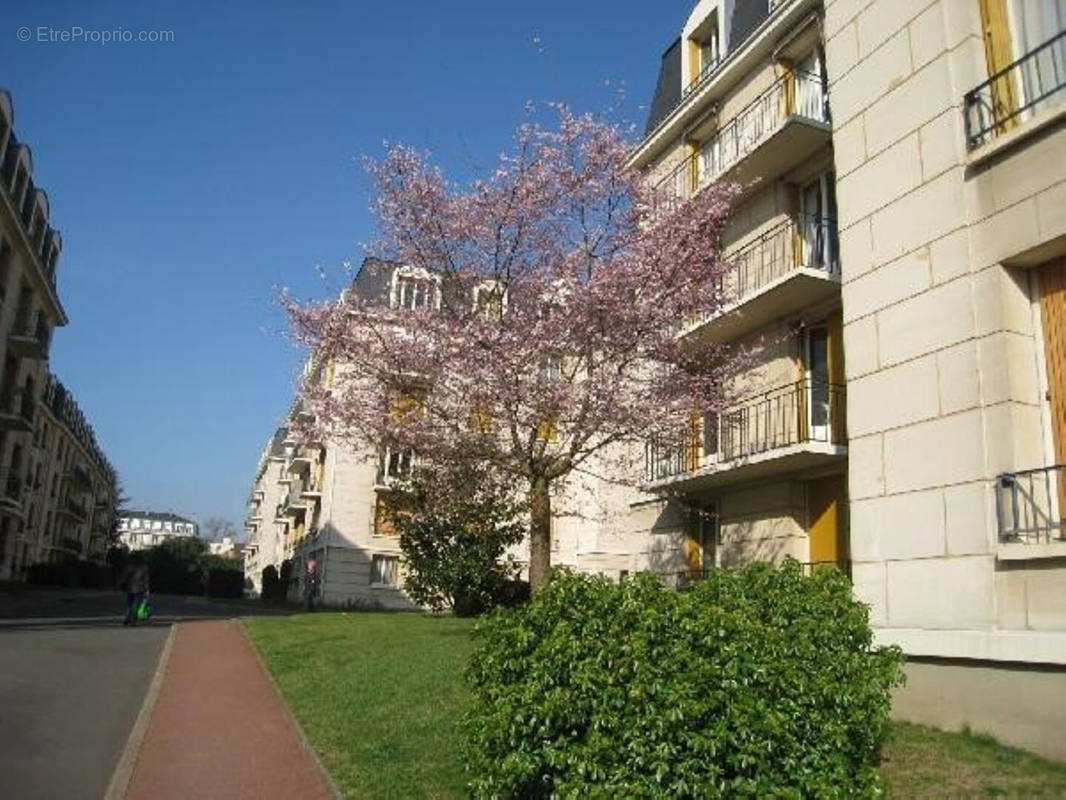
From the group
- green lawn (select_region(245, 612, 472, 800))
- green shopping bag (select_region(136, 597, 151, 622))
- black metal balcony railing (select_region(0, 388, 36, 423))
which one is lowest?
green lawn (select_region(245, 612, 472, 800))

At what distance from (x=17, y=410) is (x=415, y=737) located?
39.2 m

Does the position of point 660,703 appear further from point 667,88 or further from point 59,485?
point 59,485

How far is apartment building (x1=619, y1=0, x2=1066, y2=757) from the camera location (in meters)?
8.78

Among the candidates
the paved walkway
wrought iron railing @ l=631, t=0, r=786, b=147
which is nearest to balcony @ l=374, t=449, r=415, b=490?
the paved walkway

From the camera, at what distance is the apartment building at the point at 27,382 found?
122ft

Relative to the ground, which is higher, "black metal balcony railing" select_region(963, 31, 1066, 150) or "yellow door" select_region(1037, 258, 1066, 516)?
"black metal balcony railing" select_region(963, 31, 1066, 150)

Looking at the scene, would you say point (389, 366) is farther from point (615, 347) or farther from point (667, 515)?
point (667, 515)

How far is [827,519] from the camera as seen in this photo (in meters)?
14.6

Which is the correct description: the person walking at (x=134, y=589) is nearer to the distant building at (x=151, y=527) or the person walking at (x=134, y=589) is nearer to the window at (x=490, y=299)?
the window at (x=490, y=299)

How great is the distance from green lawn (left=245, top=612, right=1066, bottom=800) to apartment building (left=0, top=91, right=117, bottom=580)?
97.7 ft

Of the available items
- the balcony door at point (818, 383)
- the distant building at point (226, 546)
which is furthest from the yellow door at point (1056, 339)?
the distant building at point (226, 546)

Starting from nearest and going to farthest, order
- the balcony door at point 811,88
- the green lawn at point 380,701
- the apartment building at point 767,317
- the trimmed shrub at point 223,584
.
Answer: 1. the green lawn at point 380,701
2. the apartment building at point 767,317
3. the balcony door at point 811,88
4. the trimmed shrub at point 223,584

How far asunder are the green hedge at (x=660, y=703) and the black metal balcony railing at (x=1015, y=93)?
6.56 meters

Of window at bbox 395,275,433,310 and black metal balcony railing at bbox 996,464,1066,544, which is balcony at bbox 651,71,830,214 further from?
black metal balcony railing at bbox 996,464,1066,544
